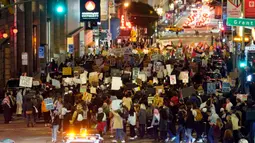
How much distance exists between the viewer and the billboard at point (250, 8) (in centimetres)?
2859

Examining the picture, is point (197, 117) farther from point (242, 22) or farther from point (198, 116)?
point (242, 22)

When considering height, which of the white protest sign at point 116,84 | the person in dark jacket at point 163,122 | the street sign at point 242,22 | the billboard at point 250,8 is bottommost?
the person in dark jacket at point 163,122

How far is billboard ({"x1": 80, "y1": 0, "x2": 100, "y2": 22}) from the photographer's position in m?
40.9

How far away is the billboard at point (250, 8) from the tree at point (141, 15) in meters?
82.4

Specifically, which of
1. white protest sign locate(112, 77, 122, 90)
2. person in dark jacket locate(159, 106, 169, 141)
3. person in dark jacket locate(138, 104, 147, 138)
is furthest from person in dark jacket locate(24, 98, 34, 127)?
person in dark jacket locate(159, 106, 169, 141)

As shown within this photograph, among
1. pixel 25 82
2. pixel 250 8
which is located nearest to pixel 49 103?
pixel 25 82

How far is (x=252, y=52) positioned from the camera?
31953mm

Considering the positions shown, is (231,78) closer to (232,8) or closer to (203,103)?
(232,8)

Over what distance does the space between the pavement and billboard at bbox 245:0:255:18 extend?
9.73 metres

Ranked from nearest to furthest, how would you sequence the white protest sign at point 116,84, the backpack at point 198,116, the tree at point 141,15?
the backpack at point 198,116, the white protest sign at point 116,84, the tree at point 141,15

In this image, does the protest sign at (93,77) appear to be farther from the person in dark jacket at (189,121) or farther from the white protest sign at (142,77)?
the person in dark jacket at (189,121)

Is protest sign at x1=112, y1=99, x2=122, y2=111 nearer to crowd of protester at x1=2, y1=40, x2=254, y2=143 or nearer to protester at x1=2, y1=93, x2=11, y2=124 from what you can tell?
crowd of protester at x1=2, y1=40, x2=254, y2=143

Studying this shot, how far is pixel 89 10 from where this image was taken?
41.5 meters

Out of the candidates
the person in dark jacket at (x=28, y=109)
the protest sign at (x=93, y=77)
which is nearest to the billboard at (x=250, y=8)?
the protest sign at (x=93, y=77)
